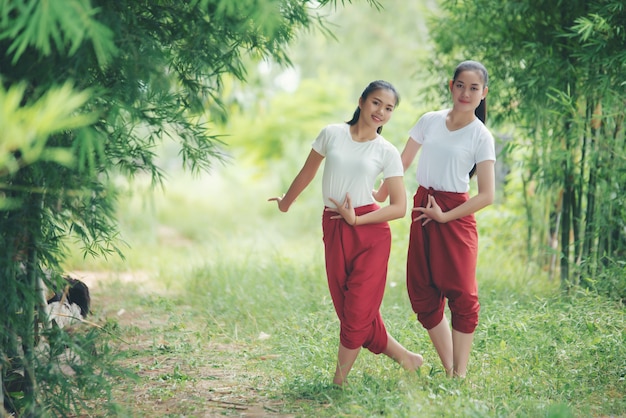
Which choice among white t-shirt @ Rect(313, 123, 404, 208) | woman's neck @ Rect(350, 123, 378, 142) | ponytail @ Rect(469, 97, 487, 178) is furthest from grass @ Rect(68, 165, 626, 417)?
woman's neck @ Rect(350, 123, 378, 142)

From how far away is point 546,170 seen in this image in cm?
536

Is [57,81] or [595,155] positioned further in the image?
[595,155]

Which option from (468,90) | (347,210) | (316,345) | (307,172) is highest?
(468,90)

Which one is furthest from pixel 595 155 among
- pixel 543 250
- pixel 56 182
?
pixel 56 182

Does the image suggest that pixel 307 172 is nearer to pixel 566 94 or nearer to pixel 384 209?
pixel 384 209

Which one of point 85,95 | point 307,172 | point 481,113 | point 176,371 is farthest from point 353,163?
point 176,371

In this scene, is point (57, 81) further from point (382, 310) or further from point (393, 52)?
point (393, 52)

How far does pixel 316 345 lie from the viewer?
14.4 ft

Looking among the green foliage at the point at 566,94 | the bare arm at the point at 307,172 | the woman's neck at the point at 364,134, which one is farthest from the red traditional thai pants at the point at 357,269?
the green foliage at the point at 566,94

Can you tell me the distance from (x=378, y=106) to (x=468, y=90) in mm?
464

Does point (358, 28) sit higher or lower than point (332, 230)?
higher

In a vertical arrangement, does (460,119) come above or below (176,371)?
above

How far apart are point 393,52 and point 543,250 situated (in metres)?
10.1

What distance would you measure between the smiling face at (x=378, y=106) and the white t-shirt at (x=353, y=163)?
0.10 meters
